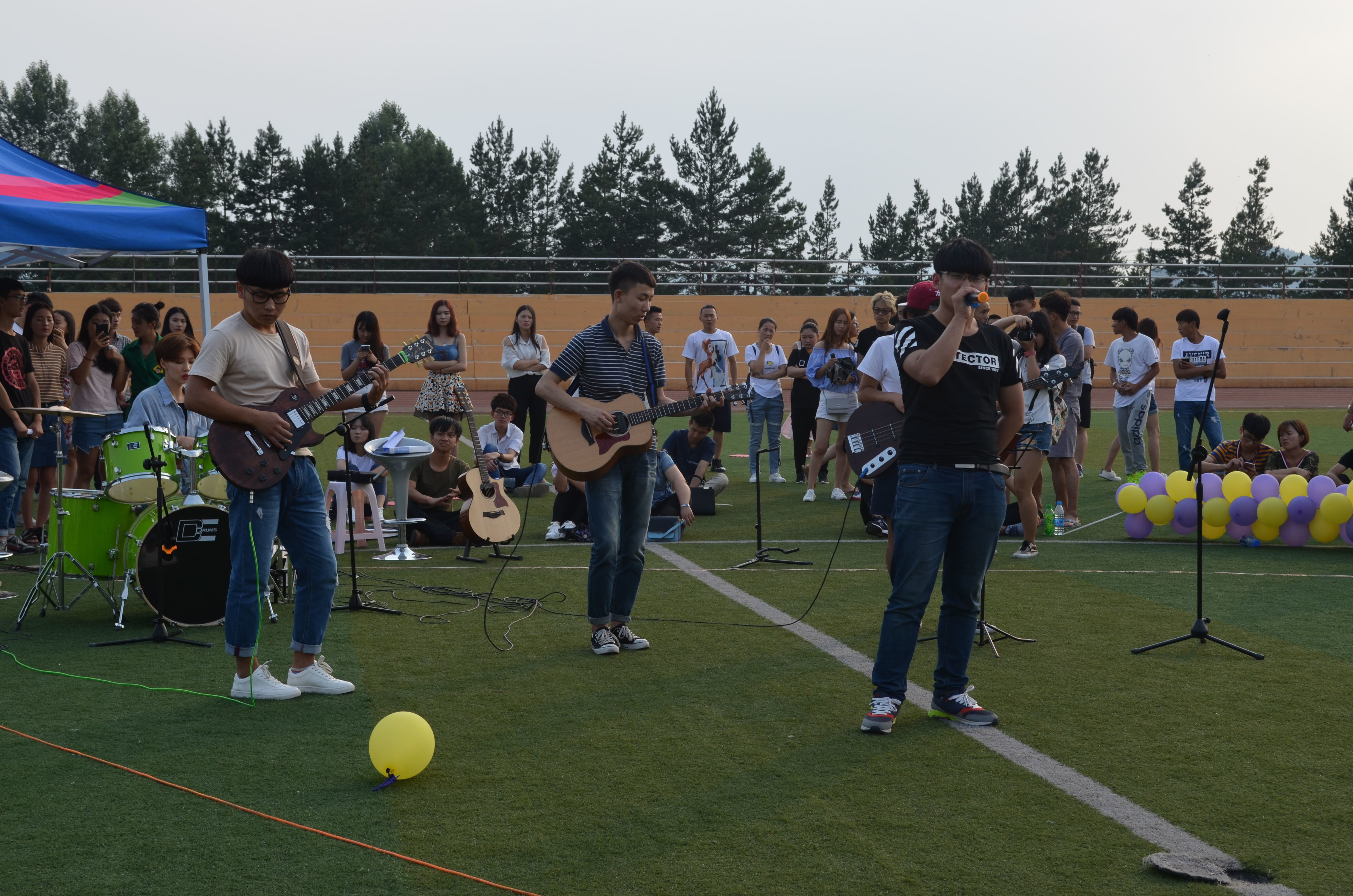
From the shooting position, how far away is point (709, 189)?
44.4 meters

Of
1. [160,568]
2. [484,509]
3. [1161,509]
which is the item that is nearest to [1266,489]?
[1161,509]

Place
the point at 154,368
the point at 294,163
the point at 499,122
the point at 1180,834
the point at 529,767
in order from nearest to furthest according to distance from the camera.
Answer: the point at 1180,834 < the point at 529,767 < the point at 154,368 < the point at 294,163 < the point at 499,122

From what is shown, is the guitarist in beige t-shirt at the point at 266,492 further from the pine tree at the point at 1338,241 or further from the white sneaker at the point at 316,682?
the pine tree at the point at 1338,241

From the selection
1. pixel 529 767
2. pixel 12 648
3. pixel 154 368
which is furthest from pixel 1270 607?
pixel 154 368

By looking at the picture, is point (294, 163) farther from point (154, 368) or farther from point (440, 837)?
point (440, 837)

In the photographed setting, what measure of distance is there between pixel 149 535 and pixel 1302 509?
823cm

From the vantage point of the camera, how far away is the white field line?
10.7 ft

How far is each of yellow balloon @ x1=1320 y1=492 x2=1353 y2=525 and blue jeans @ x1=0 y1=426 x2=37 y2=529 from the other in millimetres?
9683

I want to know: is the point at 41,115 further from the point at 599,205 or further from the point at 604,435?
the point at 604,435

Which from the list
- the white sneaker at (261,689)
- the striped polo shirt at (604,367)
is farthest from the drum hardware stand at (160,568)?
the striped polo shirt at (604,367)

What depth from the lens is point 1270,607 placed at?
22.1 ft

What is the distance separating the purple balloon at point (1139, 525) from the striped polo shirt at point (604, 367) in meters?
5.31

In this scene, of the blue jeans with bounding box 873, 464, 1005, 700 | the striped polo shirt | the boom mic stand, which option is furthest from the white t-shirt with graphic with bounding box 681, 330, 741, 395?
→ the blue jeans with bounding box 873, 464, 1005, 700

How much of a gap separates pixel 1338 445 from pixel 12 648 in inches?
694
